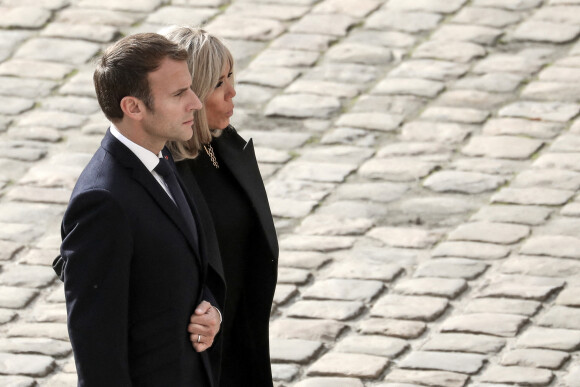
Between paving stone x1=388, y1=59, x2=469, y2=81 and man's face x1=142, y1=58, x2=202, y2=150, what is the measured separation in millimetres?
5034

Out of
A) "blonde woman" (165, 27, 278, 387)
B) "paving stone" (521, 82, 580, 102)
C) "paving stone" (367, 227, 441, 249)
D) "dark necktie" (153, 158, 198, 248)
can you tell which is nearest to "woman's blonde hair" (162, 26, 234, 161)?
"blonde woman" (165, 27, 278, 387)

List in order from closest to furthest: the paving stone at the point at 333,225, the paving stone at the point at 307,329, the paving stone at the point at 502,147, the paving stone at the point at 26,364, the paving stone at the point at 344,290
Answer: the paving stone at the point at 26,364
the paving stone at the point at 307,329
the paving stone at the point at 344,290
the paving stone at the point at 333,225
the paving stone at the point at 502,147

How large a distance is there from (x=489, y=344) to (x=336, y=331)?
66 cm

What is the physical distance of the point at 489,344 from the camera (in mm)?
5684

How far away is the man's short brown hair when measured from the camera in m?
3.56

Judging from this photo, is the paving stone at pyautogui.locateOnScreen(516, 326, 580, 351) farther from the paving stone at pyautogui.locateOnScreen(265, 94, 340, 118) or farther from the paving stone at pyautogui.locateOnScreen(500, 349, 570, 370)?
the paving stone at pyautogui.locateOnScreen(265, 94, 340, 118)

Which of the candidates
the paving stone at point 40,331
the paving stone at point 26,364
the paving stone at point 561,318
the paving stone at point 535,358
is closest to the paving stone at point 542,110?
the paving stone at point 561,318

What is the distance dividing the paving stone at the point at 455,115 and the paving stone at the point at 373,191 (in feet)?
2.92

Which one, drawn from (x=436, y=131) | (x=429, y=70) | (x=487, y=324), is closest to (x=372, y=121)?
(x=436, y=131)

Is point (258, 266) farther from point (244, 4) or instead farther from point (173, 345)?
point (244, 4)

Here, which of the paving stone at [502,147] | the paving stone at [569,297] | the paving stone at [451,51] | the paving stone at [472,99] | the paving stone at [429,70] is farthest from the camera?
the paving stone at [451,51]

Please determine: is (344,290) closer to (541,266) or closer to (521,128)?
(541,266)

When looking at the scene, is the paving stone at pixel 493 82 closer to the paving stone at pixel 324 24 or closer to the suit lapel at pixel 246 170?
the paving stone at pixel 324 24

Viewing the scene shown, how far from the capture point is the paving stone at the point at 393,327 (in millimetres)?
5840
